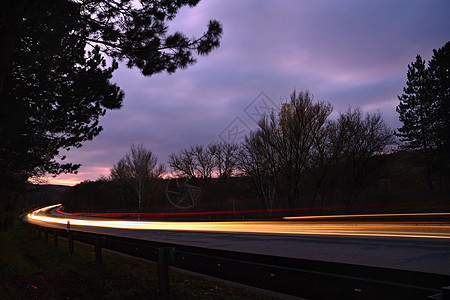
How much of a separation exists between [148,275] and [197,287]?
1510mm

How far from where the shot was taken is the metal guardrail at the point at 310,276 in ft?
7.68

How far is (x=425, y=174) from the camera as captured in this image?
40.3 metres

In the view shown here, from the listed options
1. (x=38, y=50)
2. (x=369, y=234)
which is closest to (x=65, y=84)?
(x=38, y=50)

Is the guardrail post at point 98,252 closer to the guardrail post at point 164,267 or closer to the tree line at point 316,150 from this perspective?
the guardrail post at point 164,267

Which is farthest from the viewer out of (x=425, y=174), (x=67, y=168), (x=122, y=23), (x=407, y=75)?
(x=407, y=75)

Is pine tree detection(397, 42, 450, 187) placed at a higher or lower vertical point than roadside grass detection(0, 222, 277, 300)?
higher

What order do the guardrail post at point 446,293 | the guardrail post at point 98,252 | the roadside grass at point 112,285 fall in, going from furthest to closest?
1. the guardrail post at point 98,252
2. the roadside grass at point 112,285
3. the guardrail post at point 446,293

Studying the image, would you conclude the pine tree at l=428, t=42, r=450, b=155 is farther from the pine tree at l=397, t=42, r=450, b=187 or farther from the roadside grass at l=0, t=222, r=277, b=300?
the roadside grass at l=0, t=222, r=277, b=300

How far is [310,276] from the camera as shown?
10.0ft

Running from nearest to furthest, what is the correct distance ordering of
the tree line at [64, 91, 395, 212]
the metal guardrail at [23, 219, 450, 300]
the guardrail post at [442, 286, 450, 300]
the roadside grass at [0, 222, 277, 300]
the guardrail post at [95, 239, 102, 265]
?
the guardrail post at [442, 286, 450, 300], the metal guardrail at [23, 219, 450, 300], the roadside grass at [0, 222, 277, 300], the guardrail post at [95, 239, 102, 265], the tree line at [64, 91, 395, 212]

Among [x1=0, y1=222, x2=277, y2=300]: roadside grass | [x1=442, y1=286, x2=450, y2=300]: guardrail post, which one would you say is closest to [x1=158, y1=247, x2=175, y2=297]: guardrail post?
[x1=0, y1=222, x2=277, y2=300]: roadside grass

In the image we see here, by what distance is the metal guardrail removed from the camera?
7.68ft

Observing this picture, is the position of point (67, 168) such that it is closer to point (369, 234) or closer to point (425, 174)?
point (369, 234)

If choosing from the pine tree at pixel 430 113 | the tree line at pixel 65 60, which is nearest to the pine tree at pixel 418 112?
the pine tree at pixel 430 113
